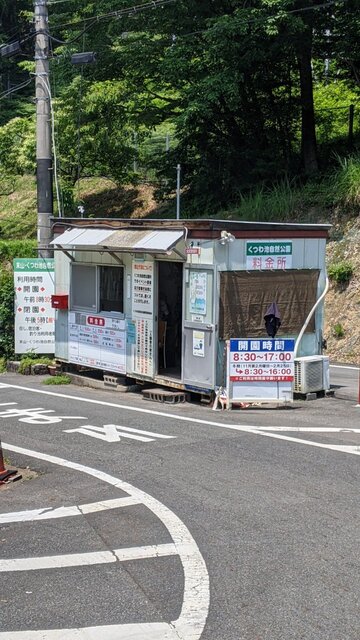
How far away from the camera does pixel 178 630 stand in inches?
217

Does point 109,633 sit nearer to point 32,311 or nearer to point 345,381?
point 345,381

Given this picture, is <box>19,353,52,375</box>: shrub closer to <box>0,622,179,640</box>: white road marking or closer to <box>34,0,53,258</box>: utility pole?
<box>34,0,53,258</box>: utility pole

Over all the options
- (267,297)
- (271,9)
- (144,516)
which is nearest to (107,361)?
(267,297)

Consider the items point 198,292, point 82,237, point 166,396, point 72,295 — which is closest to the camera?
point 198,292

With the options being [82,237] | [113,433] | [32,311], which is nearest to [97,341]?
[82,237]

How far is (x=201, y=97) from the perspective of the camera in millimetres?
26422

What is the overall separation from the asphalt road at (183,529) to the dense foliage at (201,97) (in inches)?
659

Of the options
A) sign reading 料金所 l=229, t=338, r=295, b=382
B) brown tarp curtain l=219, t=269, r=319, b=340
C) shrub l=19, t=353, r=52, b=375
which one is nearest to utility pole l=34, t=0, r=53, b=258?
shrub l=19, t=353, r=52, b=375

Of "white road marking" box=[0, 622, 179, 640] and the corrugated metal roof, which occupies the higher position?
the corrugated metal roof

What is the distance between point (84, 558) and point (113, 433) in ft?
17.4

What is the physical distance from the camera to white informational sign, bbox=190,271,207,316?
47.3 ft

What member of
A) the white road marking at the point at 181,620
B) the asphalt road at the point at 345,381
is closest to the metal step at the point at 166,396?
the asphalt road at the point at 345,381

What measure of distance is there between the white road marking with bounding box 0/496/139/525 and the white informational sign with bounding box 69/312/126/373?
7.91m

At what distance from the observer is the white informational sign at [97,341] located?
16.6 metres
